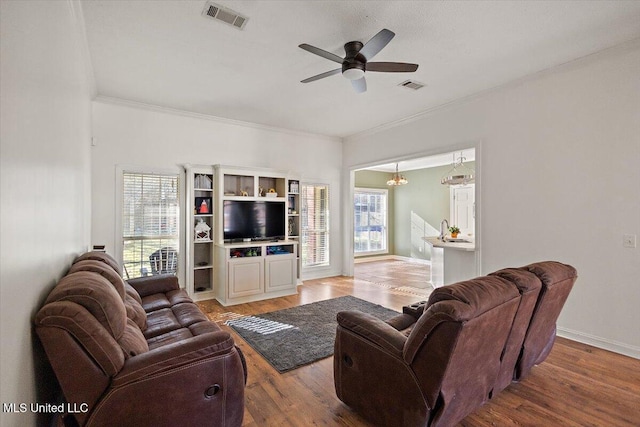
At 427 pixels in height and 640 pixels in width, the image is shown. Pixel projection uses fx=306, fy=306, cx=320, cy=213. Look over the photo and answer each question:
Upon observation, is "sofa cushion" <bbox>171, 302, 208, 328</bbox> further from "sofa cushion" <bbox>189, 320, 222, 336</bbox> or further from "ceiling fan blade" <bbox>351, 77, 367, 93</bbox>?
"ceiling fan blade" <bbox>351, 77, 367, 93</bbox>

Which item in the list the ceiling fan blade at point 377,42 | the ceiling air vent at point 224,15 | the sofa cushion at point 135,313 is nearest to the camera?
the sofa cushion at point 135,313

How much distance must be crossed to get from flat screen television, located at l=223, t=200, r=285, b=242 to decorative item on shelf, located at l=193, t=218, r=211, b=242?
0.29 metres

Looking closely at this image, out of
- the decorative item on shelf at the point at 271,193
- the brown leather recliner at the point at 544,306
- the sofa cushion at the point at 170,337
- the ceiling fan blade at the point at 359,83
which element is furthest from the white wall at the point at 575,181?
the sofa cushion at the point at 170,337

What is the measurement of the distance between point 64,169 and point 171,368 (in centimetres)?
160

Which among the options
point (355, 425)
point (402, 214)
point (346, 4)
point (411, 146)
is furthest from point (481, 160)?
point (402, 214)

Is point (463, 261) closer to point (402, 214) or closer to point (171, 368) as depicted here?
point (171, 368)

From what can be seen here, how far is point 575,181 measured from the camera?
3346mm

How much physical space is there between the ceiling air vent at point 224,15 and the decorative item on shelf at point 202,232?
306 centimetres

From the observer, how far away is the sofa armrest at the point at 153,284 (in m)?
3.27

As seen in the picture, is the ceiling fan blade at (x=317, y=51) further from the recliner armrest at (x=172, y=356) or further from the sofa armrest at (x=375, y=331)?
the recliner armrest at (x=172, y=356)

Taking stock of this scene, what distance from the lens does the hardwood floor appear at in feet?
6.77

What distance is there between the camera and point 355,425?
2.00 meters

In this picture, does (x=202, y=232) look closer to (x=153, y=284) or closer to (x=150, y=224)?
(x=150, y=224)

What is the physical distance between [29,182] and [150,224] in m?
3.60
